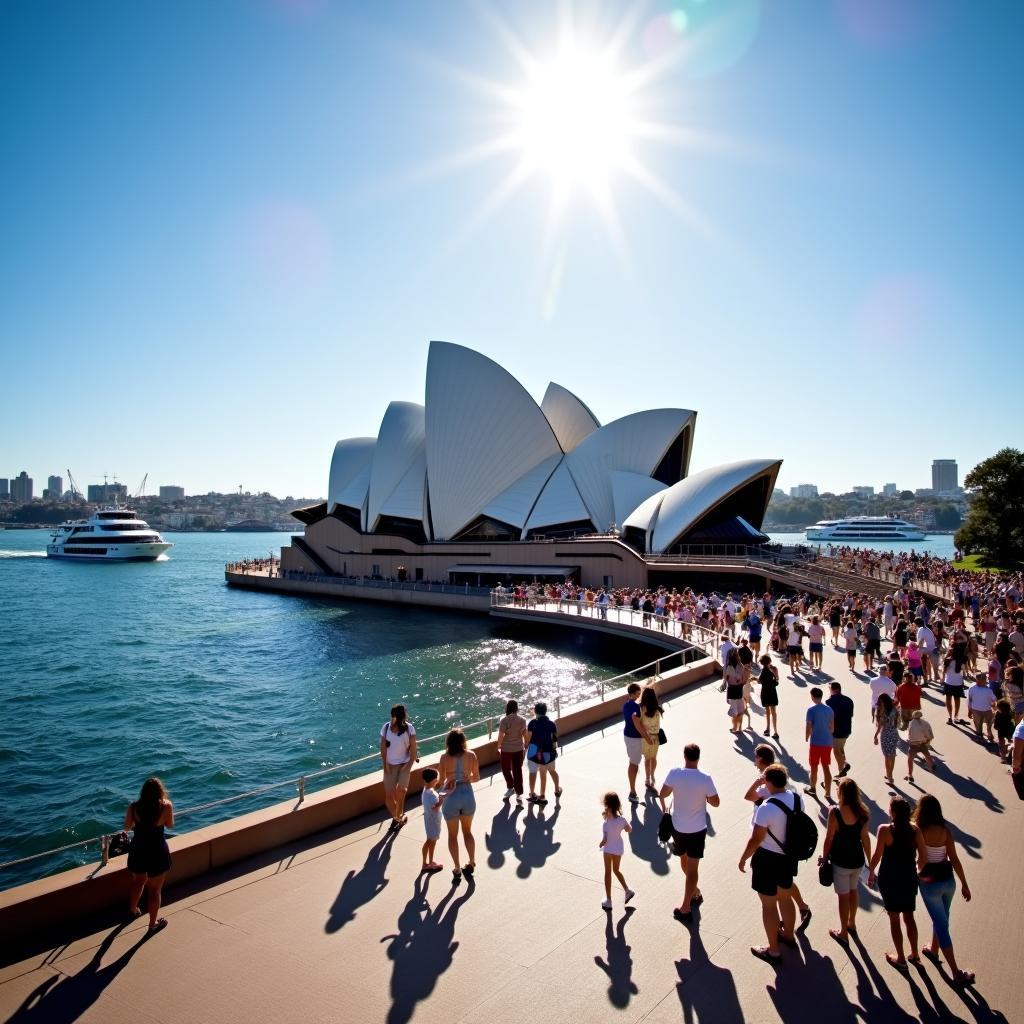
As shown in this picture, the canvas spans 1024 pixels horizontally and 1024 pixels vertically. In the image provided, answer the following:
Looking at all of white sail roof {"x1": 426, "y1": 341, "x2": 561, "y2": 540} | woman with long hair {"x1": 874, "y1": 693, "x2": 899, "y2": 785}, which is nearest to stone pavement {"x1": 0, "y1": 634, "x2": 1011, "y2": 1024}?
woman with long hair {"x1": 874, "y1": 693, "x2": 899, "y2": 785}

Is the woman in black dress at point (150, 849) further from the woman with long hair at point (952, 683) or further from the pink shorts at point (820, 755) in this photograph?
the woman with long hair at point (952, 683)

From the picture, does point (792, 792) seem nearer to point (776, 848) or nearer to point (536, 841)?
point (776, 848)

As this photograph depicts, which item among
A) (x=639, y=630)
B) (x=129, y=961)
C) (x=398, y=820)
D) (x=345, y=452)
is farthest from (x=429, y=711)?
(x=345, y=452)

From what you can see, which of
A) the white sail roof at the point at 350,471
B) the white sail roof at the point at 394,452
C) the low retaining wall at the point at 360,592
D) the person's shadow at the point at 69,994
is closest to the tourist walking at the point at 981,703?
the person's shadow at the point at 69,994

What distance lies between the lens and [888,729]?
22.3 ft

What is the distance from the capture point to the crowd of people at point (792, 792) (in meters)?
3.99

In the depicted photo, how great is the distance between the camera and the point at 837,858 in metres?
4.14

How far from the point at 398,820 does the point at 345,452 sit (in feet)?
168

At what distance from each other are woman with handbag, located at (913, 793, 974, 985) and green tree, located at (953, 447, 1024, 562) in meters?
42.9

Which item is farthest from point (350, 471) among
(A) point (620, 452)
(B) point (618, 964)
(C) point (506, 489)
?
(B) point (618, 964)

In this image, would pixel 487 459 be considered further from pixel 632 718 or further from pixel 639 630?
pixel 632 718

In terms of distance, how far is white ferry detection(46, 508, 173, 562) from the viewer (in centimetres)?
7625

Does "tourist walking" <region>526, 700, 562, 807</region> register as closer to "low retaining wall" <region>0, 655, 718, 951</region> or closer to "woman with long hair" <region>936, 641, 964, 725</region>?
"low retaining wall" <region>0, 655, 718, 951</region>

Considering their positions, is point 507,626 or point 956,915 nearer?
point 956,915
